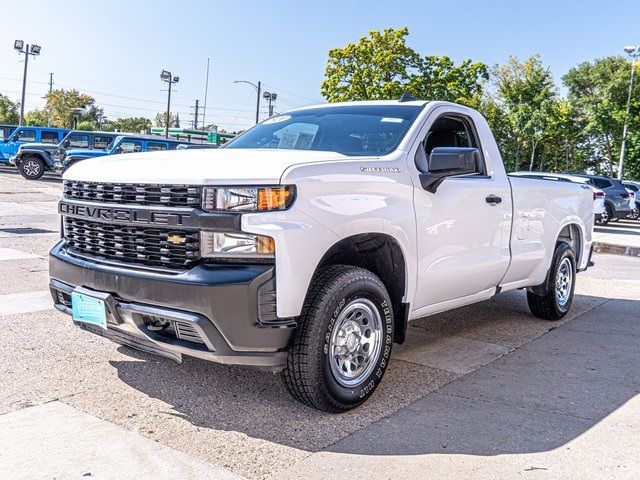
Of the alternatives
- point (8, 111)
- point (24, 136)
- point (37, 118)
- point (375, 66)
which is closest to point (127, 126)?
point (37, 118)

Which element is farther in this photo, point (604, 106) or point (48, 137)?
point (604, 106)

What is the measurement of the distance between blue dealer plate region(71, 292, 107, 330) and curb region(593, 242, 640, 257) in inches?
509

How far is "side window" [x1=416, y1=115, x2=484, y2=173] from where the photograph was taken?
5145 mm

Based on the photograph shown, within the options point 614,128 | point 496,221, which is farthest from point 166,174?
point 614,128

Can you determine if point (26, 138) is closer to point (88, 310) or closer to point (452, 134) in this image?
point (452, 134)

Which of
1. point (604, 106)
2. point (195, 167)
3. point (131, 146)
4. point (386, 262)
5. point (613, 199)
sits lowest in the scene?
point (386, 262)

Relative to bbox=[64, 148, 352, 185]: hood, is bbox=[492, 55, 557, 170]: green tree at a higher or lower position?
higher

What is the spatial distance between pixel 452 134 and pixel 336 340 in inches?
94.1

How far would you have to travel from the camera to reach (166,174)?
11.4 feet

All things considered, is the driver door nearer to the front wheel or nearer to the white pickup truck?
the white pickup truck

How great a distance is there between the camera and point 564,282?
6.76m

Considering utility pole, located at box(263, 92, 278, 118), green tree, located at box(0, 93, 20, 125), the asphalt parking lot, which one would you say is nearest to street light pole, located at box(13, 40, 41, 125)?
utility pole, located at box(263, 92, 278, 118)

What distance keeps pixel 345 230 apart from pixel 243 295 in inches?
29.4

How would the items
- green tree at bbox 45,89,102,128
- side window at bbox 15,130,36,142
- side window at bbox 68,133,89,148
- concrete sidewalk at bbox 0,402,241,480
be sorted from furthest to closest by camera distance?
green tree at bbox 45,89,102,128, side window at bbox 15,130,36,142, side window at bbox 68,133,89,148, concrete sidewalk at bbox 0,402,241,480
